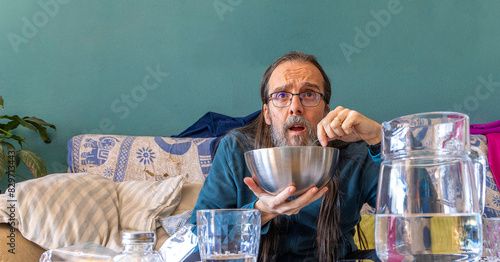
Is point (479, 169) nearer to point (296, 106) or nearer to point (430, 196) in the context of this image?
point (430, 196)

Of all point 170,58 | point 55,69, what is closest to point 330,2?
point 170,58

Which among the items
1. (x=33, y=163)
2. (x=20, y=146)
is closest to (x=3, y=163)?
(x=33, y=163)

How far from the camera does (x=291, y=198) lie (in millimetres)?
1281

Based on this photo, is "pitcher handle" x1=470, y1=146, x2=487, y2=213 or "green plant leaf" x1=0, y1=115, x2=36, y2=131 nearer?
"pitcher handle" x1=470, y1=146, x2=487, y2=213

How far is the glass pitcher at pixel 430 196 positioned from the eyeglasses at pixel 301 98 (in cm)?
95

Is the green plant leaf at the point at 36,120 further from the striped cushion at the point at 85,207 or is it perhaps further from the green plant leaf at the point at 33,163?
the striped cushion at the point at 85,207

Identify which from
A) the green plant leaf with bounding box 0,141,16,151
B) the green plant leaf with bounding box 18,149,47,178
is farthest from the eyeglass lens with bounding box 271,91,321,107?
the green plant leaf with bounding box 0,141,16,151

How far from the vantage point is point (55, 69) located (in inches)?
113

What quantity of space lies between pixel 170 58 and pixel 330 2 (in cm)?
115

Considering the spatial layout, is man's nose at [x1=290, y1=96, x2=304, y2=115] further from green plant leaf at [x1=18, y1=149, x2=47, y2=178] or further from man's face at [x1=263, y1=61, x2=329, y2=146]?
green plant leaf at [x1=18, y1=149, x2=47, y2=178]

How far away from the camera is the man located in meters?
1.30

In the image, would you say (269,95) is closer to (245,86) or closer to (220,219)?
(220,219)

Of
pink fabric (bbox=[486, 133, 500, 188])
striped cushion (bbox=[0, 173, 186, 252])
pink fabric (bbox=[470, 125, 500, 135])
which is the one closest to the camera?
striped cushion (bbox=[0, 173, 186, 252])

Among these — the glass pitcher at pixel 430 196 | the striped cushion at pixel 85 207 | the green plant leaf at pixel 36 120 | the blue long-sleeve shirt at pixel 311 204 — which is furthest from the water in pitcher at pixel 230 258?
the green plant leaf at pixel 36 120
